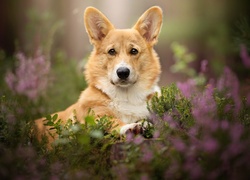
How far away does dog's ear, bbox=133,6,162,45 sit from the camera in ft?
15.9

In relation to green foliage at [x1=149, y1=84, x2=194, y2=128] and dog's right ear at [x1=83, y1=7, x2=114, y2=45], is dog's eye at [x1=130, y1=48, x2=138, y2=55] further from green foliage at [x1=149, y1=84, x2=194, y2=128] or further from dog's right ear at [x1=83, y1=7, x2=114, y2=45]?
green foliage at [x1=149, y1=84, x2=194, y2=128]

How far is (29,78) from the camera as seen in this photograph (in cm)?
539

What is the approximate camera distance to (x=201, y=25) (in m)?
11.5

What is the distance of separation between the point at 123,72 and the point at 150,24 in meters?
0.85

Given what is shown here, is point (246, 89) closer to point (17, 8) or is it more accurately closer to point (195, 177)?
point (195, 177)

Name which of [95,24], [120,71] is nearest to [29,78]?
[95,24]

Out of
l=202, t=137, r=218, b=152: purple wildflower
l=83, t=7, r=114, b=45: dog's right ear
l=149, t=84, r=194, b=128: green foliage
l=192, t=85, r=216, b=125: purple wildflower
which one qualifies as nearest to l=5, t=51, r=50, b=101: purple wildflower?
l=83, t=7, r=114, b=45: dog's right ear

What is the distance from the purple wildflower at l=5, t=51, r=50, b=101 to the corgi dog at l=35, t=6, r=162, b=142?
1.98 feet

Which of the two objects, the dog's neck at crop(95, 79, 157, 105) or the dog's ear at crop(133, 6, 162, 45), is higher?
the dog's ear at crop(133, 6, 162, 45)

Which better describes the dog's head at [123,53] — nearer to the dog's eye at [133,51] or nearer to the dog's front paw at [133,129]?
the dog's eye at [133,51]

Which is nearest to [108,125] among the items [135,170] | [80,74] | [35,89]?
[135,170]

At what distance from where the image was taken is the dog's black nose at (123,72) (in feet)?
14.2

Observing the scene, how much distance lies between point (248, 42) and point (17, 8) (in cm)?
677

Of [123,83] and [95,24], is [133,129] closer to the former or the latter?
[123,83]
